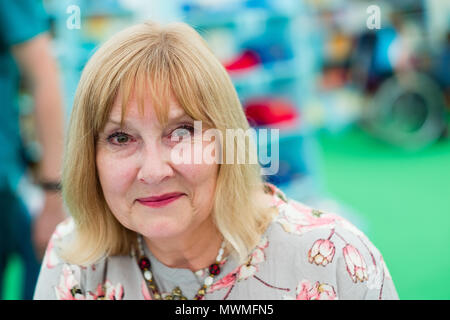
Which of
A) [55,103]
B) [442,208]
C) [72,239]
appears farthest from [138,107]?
[442,208]

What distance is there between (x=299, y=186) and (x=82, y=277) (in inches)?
107

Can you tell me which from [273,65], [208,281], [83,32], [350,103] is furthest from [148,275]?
[350,103]

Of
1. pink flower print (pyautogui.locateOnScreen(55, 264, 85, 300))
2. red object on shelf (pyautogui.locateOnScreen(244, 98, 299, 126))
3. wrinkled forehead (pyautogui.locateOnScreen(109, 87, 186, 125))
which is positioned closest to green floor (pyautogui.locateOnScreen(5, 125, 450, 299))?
red object on shelf (pyautogui.locateOnScreen(244, 98, 299, 126))

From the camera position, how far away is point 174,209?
0.96m

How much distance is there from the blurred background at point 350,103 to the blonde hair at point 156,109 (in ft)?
2.09

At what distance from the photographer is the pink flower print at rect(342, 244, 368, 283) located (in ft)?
3.22

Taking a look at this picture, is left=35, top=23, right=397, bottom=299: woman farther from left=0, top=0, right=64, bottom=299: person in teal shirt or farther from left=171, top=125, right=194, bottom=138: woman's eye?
left=0, top=0, right=64, bottom=299: person in teal shirt

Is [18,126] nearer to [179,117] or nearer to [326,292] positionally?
[179,117]

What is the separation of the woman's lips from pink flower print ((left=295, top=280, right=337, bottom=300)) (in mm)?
298

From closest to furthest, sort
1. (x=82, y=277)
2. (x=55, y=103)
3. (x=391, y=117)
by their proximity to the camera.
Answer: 1. (x=82, y=277)
2. (x=55, y=103)
3. (x=391, y=117)

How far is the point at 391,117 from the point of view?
17.2 feet

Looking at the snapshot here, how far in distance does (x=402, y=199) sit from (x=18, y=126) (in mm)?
2987

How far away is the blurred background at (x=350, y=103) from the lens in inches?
124
